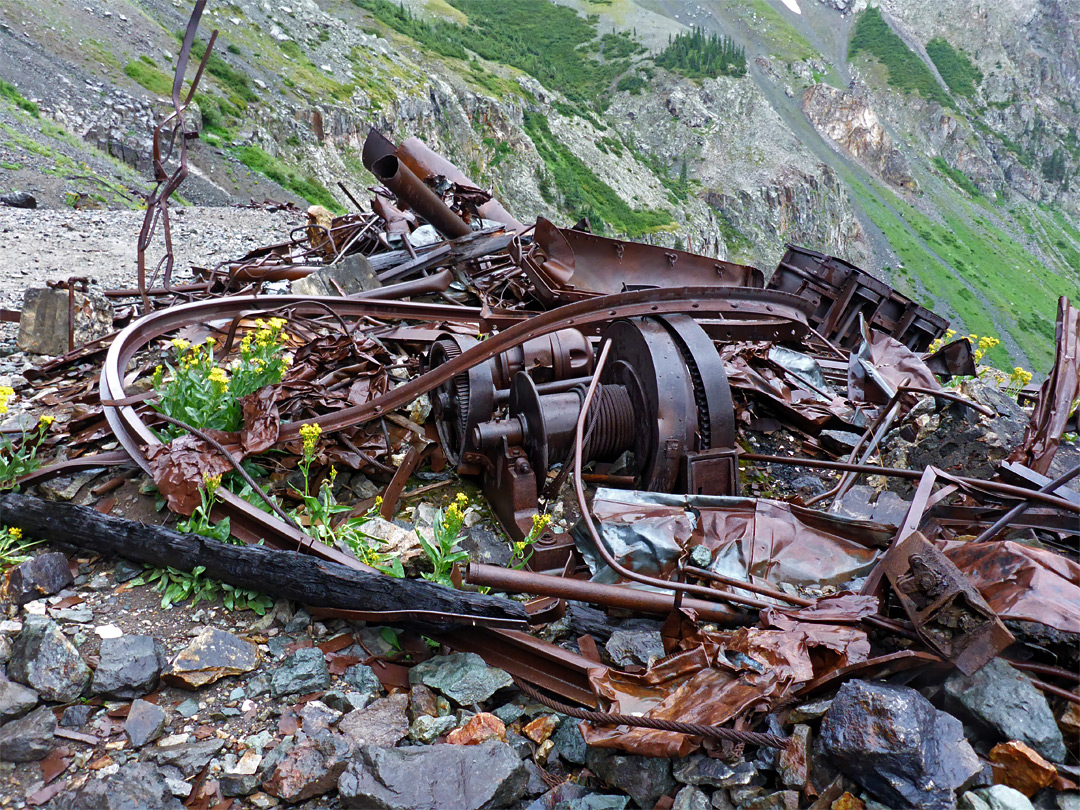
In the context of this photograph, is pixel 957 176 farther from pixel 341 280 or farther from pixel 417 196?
pixel 341 280

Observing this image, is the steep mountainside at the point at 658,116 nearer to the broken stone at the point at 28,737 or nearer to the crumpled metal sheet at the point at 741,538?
the broken stone at the point at 28,737

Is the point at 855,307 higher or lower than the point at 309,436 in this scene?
higher

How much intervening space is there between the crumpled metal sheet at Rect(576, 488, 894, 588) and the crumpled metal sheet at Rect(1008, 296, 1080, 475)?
3.33ft

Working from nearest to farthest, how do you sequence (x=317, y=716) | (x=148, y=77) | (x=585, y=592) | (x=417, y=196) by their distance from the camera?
(x=317, y=716) < (x=585, y=592) < (x=417, y=196) < (x=148, y=77)

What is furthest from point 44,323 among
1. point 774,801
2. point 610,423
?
point 774,801

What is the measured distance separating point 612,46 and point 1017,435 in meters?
110

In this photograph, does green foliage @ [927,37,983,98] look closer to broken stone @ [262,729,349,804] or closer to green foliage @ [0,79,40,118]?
green foliage @ [0,79,40,118]

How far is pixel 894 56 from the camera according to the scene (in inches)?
4624

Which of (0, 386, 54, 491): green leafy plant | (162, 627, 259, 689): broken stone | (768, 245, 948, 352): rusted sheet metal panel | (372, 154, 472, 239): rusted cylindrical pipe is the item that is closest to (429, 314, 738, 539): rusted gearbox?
(162, 627, 259, 689): broken stone

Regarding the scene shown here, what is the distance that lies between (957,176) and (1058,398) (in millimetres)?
129256

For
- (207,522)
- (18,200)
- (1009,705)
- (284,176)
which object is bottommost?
(284,176)

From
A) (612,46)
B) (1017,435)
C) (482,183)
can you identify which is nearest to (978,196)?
(612,46)

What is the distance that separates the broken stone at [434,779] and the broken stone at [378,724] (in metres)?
0.12

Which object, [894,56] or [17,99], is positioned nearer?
[17,99]
